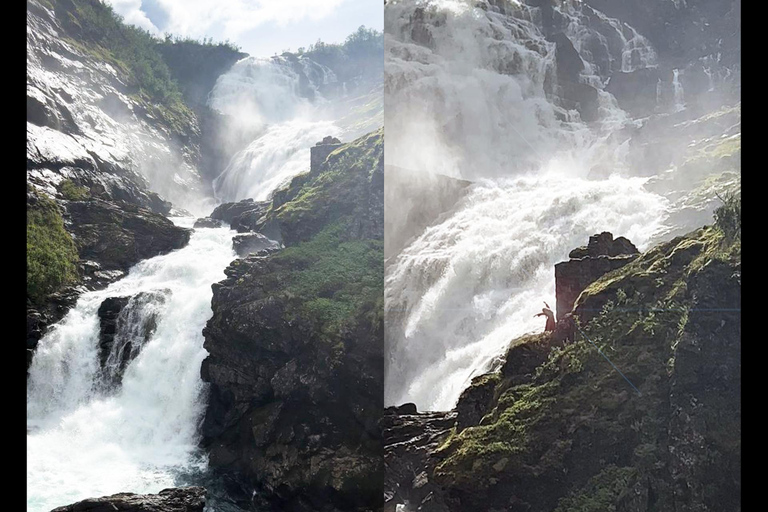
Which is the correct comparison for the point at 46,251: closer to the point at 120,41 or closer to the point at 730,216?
the point at 120,41

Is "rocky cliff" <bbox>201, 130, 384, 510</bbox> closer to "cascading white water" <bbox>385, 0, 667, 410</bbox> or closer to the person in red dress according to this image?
"cascading white water" <bbox>385, 0, 667, 410</bbox>

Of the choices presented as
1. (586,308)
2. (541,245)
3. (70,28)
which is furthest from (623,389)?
(70,28)

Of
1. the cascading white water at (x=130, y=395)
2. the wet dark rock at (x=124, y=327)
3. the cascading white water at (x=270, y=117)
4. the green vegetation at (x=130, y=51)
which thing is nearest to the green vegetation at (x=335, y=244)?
the cascading white water at (x=270, y=117)

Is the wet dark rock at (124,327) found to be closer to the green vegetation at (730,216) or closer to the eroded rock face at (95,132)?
the eroded rock face at (95,132)

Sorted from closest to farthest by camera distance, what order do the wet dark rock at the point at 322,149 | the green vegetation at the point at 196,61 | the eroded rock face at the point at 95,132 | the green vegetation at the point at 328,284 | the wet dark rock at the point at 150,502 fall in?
the wet dark rock at the point at 150,502, the eroded rock face at the point at 95,132, the green vegetation at the point at 196,61, the green vegetation at the point at 328,284, the wet dark rock at the point at 322,149

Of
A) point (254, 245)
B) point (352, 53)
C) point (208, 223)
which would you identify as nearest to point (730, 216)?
point (352, 53)
